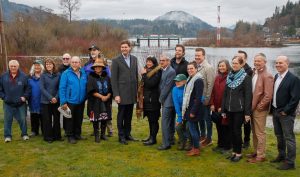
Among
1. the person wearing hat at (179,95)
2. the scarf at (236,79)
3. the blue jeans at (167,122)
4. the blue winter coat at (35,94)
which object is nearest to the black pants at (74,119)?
the blue winter coat at (35,94)

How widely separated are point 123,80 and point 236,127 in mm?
2246

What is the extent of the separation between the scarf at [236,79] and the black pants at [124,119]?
2.07 metres

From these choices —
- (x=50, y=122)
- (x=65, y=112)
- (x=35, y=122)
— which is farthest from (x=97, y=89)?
(x=35, y=122)

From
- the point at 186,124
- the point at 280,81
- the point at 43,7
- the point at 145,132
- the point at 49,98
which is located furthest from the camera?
the point at 43,7

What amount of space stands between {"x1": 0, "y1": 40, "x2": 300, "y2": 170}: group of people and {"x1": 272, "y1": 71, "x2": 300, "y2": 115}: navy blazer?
14 mm

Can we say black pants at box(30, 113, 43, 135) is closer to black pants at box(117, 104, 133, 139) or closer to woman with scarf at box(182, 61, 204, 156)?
black pants at box(117, 104, 133, 139)

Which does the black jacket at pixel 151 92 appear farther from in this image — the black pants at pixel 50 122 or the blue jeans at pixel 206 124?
the black pants at pixel 50 122

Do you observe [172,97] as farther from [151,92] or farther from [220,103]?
[220,103]

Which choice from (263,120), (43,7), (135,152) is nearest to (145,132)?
(135,152)

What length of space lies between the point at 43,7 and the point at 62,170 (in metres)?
35.2

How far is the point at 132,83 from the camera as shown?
21.7 feet

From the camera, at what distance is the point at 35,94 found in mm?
6848

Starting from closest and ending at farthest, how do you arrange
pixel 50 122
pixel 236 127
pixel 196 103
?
pixel 236 127 < pixel 196 103 < pixel 50 122

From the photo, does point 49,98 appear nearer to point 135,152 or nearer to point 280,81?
point 135,152
